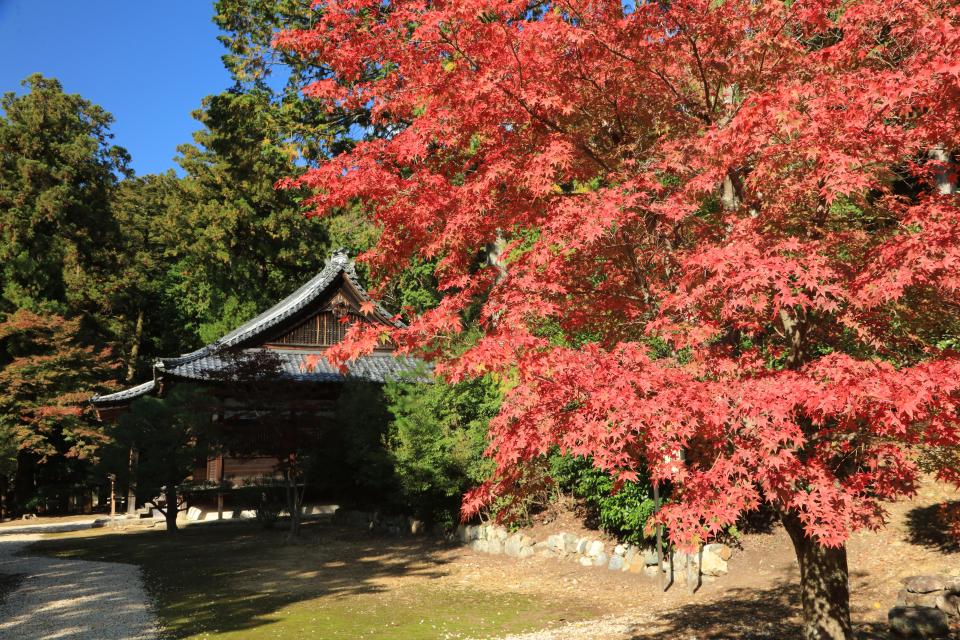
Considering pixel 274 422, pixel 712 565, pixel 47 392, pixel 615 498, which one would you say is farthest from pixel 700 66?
pixel 47 392

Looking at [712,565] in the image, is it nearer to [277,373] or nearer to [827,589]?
[827,589]

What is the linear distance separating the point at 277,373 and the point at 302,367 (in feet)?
14.0

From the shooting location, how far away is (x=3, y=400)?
23844 millimetres

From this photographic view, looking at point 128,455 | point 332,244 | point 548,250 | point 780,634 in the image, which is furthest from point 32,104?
point 780,634

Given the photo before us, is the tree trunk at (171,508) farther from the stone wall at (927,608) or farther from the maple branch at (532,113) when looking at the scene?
the stone wall at (927,608)

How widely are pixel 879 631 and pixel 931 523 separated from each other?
321 centimetres

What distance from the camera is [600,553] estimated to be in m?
10.8

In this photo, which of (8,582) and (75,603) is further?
(8,582)

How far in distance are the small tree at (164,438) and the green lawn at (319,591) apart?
1706mm

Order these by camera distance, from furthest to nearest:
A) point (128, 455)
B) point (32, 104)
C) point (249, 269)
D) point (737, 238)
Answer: point (249, 269) → point (32, 104) → point (128, 455) → point (737, 238)

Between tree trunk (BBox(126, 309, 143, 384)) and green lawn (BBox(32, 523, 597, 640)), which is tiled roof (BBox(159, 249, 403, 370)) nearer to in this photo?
green lawn (BBox(32, 523, 597, 640))

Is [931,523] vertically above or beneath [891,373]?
beneath

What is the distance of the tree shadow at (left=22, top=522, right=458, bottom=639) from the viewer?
9.23 meters

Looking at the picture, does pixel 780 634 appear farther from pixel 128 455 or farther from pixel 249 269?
→ pixel 249 269
